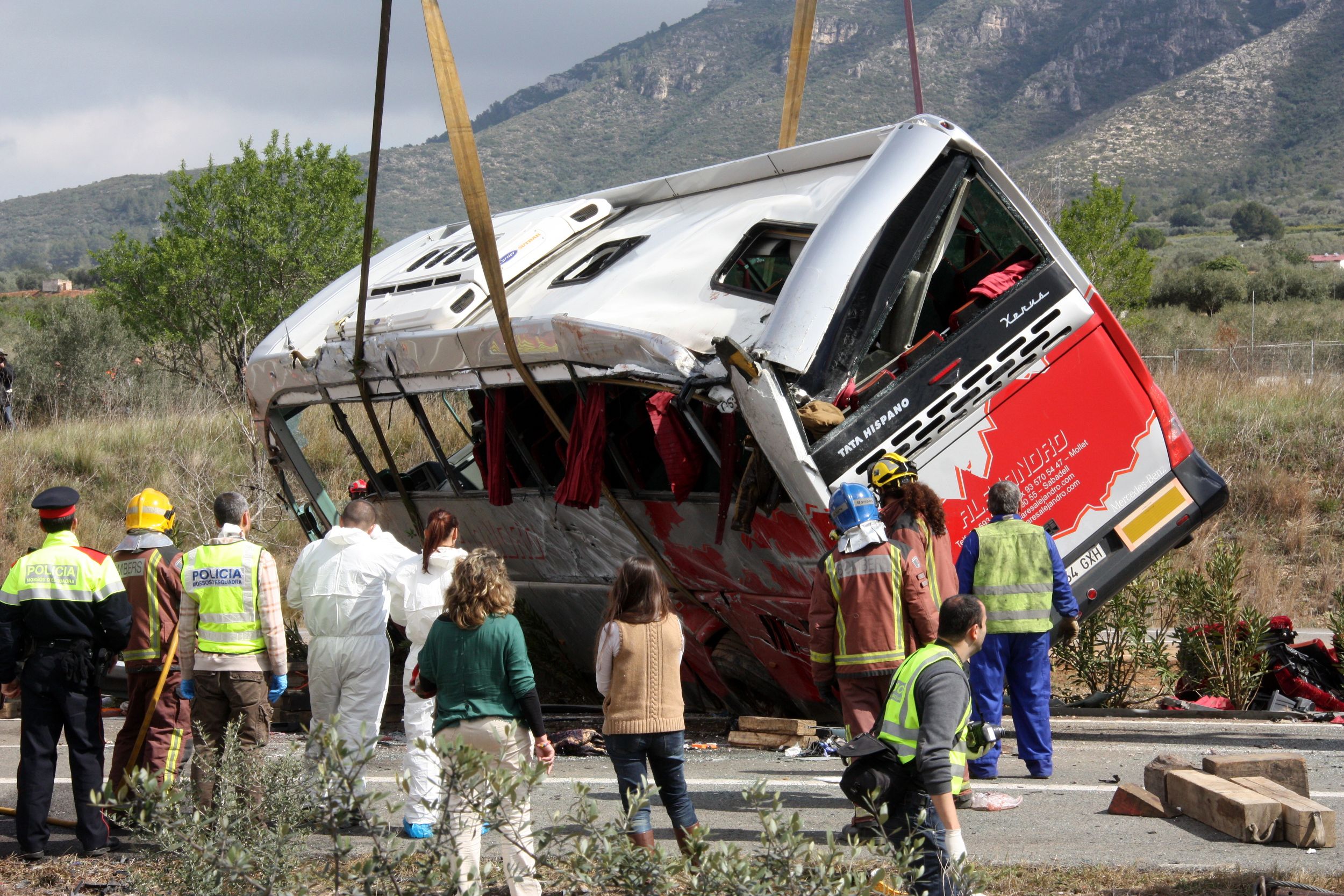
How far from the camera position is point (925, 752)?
12.7 ft

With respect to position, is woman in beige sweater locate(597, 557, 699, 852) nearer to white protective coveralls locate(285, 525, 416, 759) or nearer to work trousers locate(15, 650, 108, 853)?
white protective coveralls locate(285, 525, 416, 759)

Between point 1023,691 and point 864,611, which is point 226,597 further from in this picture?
point 1023,691

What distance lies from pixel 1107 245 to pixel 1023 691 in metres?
23.6

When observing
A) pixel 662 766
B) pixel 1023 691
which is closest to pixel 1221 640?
pixel 1023 691

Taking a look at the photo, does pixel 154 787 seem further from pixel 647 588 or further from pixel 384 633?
pixel 384 633

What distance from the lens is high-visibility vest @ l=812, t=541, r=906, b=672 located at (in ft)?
16.9

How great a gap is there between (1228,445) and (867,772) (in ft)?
44.8

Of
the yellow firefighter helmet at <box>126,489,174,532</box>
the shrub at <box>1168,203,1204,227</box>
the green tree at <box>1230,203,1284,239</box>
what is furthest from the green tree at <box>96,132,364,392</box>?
the shrub at <box>1168,203,1204,227</box>

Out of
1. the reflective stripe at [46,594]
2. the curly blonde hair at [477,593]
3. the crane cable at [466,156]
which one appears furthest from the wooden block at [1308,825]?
the reflective stripe at [46,594]

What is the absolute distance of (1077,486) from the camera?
6469 mm

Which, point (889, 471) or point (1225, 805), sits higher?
point (889, 471)

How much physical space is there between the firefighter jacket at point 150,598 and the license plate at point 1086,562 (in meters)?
4.35

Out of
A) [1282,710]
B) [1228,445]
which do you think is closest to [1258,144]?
[1228,445]

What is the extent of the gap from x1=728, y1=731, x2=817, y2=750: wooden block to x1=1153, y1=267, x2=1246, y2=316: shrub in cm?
3368
